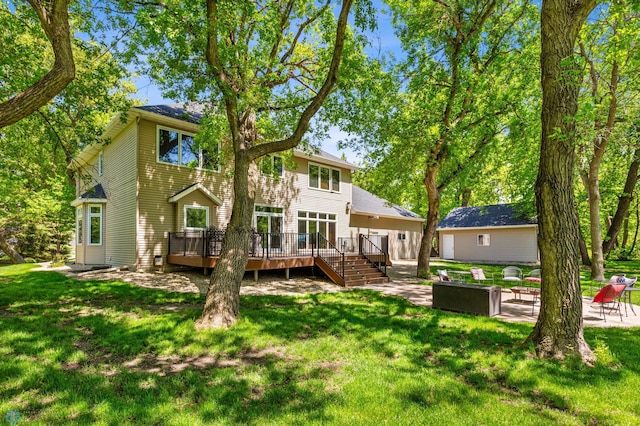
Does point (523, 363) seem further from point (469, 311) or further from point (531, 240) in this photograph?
point (531, 240)

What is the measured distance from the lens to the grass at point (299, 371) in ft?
11.1

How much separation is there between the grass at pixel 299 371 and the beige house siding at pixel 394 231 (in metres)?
14.2

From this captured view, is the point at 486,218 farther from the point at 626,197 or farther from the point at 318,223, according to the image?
the point at 318,223

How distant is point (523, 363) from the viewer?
15.1 ft

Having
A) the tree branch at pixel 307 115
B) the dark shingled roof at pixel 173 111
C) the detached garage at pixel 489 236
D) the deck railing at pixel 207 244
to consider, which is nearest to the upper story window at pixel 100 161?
the dark shingled roof at pixel 173 111

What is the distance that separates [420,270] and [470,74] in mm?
7770

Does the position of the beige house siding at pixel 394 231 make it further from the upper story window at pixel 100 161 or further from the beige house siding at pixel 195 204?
the upper story window at pixel 100 161

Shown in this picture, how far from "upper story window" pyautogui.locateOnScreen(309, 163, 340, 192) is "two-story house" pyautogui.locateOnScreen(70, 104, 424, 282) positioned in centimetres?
6

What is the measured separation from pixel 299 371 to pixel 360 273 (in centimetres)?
866

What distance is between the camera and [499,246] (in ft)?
79.7

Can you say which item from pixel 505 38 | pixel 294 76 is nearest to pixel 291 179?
pixel 294 76

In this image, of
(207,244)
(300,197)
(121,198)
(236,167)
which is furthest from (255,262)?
(121,198)

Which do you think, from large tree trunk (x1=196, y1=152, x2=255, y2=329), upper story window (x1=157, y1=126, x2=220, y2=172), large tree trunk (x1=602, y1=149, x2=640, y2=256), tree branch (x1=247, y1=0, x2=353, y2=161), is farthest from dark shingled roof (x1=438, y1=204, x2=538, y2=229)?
large tree trunk (x1=196, y1=152, x2=255, y2=329)

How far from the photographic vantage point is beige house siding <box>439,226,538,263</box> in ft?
75.2
